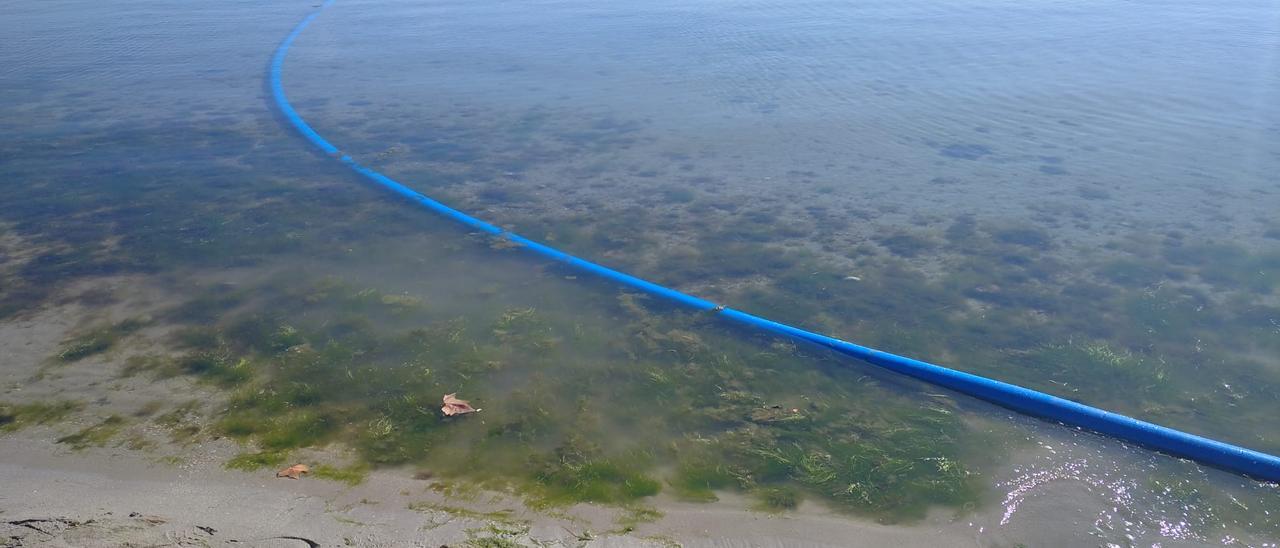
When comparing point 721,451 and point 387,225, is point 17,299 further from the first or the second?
point 721,451

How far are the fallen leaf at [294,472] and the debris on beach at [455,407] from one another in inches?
19.9

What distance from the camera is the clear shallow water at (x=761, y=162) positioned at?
3771 millimetres

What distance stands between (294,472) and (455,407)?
0.59 meters

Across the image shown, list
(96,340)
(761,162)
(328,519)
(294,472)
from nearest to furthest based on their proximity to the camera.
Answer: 1. (328,519)
2. (294,472)
3. (96,340)
4. (761,162)

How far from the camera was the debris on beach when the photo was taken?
3.23 m

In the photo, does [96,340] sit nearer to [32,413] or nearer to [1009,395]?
[32,413]

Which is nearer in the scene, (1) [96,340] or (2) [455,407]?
(2) [455,407]

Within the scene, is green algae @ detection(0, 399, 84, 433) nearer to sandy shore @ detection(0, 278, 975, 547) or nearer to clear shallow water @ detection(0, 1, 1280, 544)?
sandy shore @ detection(0, 278, 975, 547)

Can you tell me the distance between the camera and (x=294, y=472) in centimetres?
289

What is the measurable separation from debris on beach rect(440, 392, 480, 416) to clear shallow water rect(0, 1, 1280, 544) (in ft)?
1.61

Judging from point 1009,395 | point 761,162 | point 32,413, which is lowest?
point 32,413

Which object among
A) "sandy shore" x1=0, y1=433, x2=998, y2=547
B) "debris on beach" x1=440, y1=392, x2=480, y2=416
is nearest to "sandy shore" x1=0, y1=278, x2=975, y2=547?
"sandy shore" x1=0, y1=433, x2=998, y2=547

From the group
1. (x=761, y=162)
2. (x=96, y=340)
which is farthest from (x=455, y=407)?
(x=761, y=162)

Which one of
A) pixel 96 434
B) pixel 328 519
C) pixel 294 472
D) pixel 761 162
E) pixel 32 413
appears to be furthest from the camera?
pixel 761 162
